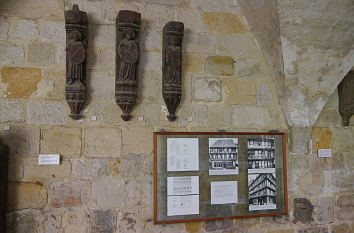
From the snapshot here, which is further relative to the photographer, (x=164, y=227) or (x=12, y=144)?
(x=164, y=227)

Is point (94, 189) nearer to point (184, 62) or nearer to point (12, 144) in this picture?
point (12, 144)

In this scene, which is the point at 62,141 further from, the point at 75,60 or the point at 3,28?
the point at 3,28

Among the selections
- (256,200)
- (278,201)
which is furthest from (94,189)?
(278,201)

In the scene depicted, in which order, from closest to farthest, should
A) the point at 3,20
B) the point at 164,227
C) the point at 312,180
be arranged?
the point at 3,20 → the point at 164,227 → the point at 312,180

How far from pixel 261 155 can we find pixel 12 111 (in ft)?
6.14

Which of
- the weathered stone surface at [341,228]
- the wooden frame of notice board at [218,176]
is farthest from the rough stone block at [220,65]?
the weathered stone surface at [341,228]

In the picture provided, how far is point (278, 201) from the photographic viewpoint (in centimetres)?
249

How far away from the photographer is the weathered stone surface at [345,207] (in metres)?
2.64

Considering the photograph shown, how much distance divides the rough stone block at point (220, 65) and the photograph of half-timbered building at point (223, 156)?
1.78ft

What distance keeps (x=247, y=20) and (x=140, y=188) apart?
5.25ft

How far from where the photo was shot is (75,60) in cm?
210

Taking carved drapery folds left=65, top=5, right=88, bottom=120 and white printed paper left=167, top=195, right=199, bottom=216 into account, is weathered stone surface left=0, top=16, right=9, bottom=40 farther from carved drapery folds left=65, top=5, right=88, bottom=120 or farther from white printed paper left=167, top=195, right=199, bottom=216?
white printed paper left=167, top=195, right=199, bottom=216

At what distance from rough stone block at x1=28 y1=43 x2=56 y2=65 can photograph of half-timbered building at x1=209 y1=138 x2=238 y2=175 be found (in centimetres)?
→ 132

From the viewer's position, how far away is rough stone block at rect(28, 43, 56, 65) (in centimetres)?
215
